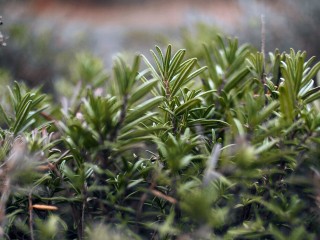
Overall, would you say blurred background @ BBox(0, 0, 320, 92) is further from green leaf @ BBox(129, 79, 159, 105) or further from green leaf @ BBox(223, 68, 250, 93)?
green leaf @ BBox(129, 79, 159, 105)

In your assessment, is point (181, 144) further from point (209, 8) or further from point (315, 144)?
point (209, 8)

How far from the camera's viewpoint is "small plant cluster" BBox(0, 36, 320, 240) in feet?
2.79

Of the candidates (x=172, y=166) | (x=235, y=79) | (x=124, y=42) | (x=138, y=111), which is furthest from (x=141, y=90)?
(x=124, y=42)

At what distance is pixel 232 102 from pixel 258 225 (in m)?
0.43

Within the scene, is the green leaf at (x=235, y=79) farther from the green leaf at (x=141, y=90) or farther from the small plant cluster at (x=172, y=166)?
the green leaf at (x=141, y=90)

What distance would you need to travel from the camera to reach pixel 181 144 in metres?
0.87

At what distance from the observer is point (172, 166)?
842mm

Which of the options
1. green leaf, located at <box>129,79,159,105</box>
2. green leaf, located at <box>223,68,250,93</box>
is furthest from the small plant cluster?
green leaf, located at <box>223,68,250,93</box>

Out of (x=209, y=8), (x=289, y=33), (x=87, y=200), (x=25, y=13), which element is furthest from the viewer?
(x=209, y=8)

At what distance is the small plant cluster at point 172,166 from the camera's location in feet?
2.79

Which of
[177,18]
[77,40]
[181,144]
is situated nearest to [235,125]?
[181,144]

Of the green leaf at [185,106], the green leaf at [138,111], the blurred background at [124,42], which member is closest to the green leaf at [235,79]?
the green leaf at [185,106]

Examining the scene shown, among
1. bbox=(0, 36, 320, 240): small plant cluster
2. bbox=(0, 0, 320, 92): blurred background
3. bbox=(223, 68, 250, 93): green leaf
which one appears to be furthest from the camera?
bbox=(0, 0, 320, 92): blurred background

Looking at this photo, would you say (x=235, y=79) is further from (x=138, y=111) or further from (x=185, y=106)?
(x=138, y=111)
